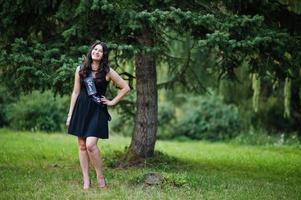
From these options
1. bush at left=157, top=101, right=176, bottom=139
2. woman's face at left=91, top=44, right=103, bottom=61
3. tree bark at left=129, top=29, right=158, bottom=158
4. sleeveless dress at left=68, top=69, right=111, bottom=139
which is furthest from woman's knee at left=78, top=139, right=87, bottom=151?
bush at left=157, top=101, right=176, bottom=139

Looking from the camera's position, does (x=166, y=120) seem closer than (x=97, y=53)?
No

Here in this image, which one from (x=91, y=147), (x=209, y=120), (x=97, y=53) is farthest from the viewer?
(x=209, y=120)

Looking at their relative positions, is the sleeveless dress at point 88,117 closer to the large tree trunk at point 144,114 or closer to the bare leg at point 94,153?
the bare leg at point 94,153

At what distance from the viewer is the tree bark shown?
10312mm

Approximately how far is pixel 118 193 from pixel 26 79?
2.73 meters

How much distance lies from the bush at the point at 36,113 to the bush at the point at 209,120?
499cm

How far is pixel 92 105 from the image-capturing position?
743 centimetres

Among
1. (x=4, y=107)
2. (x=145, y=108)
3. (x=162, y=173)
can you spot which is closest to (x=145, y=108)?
(x=145, y=108)

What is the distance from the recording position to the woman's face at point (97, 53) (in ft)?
24.2

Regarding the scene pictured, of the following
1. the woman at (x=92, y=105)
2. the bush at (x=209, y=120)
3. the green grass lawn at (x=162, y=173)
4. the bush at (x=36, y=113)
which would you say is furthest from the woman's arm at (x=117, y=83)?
the bush at (x=209, y=120)

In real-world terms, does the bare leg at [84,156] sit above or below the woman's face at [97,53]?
below

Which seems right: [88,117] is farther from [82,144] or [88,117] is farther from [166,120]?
[166,120]

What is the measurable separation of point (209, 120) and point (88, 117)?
14.3m

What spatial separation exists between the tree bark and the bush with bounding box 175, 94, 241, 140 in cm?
1064
